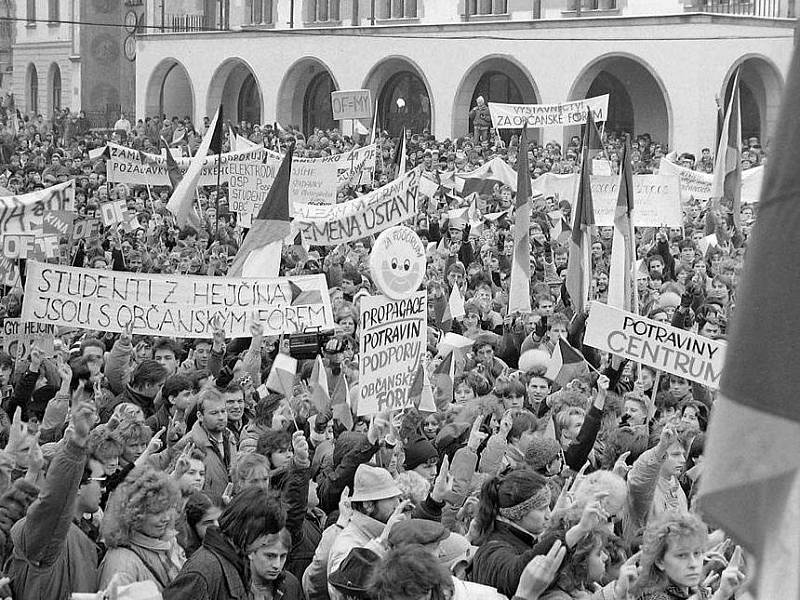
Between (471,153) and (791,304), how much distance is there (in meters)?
24.1

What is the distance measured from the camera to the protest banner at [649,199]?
16328mm

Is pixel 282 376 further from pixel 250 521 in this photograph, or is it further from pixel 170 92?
pixel 170 92

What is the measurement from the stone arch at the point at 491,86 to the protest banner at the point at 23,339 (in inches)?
1021

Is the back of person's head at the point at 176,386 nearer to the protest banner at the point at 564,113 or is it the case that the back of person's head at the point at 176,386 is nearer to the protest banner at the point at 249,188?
the protest banner at the point at 249,188

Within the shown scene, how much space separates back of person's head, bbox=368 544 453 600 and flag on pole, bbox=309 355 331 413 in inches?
148

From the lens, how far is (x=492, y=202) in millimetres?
19125

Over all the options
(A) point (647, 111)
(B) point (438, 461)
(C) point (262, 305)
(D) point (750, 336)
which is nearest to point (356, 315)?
(C) point (262, 305)

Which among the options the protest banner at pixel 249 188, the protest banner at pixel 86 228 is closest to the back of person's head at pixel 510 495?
the protest banner at pixel 86 228

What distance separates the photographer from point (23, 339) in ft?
28.6

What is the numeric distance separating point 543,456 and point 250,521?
5.53ft

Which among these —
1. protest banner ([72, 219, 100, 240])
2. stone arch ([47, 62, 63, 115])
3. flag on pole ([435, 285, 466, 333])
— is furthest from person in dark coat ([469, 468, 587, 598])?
stone arch ([47, 62, 63, 115])

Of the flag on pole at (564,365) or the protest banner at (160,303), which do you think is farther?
the flag on pole at (564,365)

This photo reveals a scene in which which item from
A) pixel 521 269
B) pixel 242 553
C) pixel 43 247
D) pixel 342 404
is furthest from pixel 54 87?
pixel 242 553

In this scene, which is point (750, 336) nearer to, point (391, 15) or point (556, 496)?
point (556, 496)
